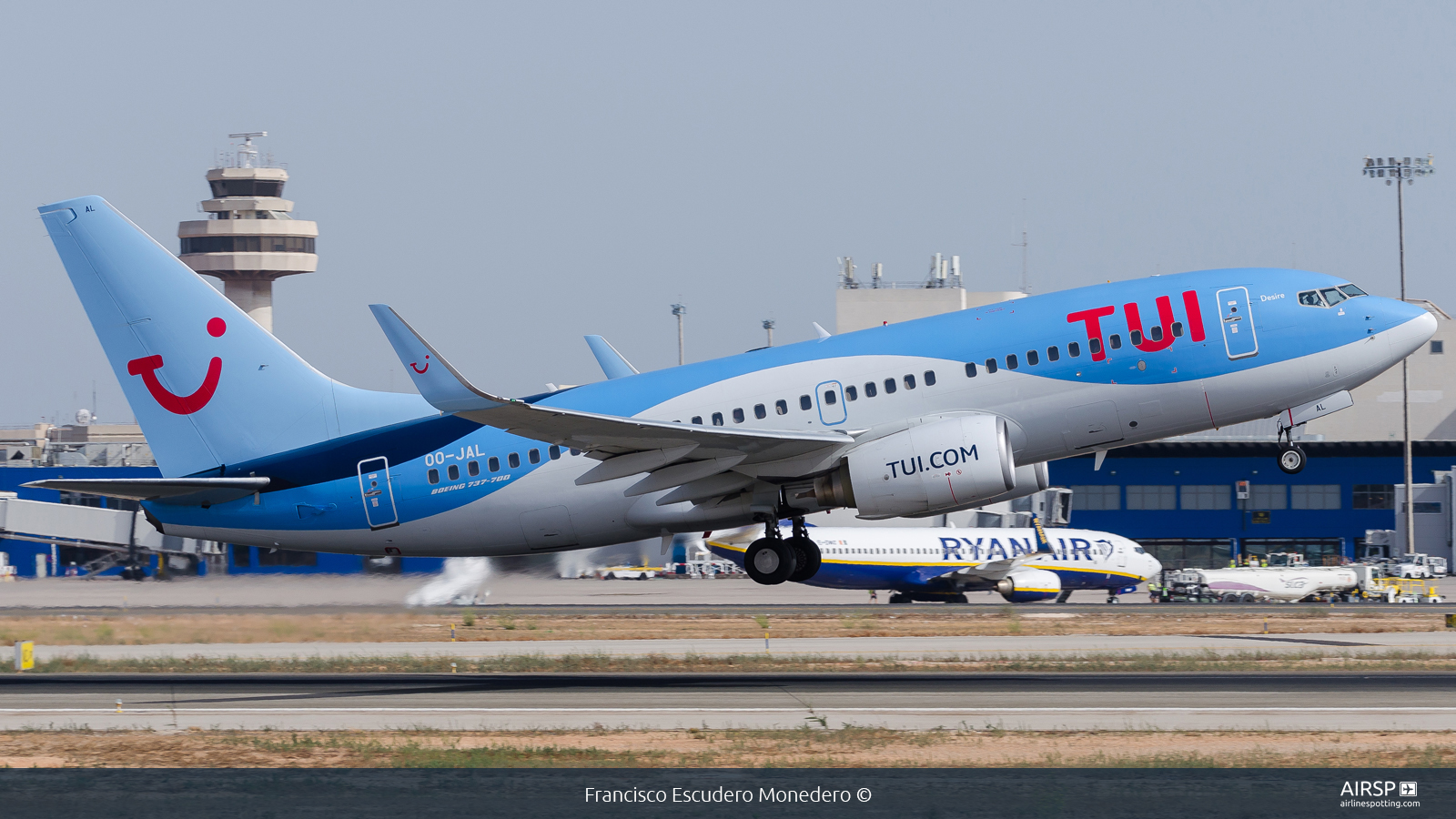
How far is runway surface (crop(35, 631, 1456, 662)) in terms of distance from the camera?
38.1 m

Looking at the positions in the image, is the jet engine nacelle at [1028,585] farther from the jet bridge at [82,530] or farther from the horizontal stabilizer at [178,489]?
the horizontal stabilizer at [178,489]

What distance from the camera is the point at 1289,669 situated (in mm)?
32688

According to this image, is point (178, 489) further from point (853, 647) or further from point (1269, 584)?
point (1269, 584)

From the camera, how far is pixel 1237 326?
26969mm

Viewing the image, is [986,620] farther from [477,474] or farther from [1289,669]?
[477,474]

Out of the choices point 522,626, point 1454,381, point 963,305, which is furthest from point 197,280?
point 1454,381

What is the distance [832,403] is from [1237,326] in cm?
780

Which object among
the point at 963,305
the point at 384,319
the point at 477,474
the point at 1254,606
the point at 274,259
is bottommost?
the point at 1254,606

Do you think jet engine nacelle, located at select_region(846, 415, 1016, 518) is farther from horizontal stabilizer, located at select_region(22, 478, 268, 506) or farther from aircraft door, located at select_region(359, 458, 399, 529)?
horizontal stabilizer, located at select_region(22, 478, 268, 506)

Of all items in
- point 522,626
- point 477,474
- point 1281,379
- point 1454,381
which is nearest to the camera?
point 1281,379
